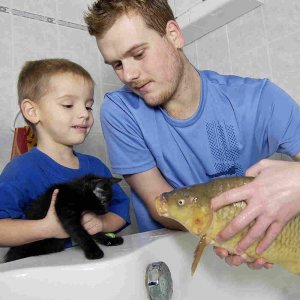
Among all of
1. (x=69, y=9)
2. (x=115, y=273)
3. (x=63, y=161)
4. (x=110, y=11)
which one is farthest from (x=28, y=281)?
(x=69, y=9)

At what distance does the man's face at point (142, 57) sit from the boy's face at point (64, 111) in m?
0.18

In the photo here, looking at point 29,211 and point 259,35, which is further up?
point 259,35

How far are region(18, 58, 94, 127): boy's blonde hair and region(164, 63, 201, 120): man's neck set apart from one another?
0.32 metres

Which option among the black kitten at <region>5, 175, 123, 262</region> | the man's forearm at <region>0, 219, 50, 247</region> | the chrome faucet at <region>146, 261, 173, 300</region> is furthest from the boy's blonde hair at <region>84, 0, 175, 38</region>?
the chrome faucet at <region>146, 261, 173, 300</region>

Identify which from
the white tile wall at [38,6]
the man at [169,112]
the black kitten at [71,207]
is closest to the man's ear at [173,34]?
the man at [169,112]

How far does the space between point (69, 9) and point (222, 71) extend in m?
0.86

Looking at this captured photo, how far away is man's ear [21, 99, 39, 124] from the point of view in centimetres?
124

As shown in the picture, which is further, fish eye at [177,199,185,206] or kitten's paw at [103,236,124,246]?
kitten's paw at [103,236,124,246]

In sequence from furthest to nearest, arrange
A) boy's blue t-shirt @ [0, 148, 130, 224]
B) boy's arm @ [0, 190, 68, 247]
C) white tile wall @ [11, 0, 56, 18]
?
white tile wall @ [11, 0, 56, 18], boy's blue t-shirt @ [0, 148, 130, 224], boy's arm @ [0, 190, 68, 247]

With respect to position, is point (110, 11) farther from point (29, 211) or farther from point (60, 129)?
point (29, 211)

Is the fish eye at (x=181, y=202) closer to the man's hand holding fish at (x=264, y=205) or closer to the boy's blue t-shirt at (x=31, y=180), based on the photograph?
the man's hand holding fish at (x=264, y=205)

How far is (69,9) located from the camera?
1903mm

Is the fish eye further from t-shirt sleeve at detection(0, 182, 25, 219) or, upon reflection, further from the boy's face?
the boy's face

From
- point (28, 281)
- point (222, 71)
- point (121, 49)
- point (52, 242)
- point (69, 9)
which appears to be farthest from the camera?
point (69, 9)
